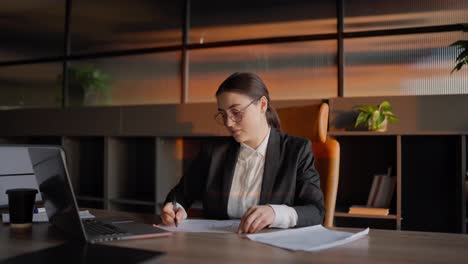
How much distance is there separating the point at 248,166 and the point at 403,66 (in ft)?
6.36

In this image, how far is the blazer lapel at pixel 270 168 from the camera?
5.24 feet

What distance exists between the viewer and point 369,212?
280 cm

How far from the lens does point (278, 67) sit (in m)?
3.46

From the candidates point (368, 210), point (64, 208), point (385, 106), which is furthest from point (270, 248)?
point (385, 106)

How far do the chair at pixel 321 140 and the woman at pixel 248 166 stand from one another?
0.55ft

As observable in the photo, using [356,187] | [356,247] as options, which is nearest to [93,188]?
[356,187]

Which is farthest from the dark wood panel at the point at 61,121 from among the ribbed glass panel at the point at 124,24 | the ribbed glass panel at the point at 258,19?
the ribbed glass panel at the point at 258,19

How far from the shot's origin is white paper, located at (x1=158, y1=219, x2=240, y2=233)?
1.26m

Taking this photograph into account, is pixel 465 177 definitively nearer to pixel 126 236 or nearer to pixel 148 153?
pixel 126 236

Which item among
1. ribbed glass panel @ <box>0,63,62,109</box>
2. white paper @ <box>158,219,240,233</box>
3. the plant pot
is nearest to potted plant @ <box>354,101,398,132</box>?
the plant pot

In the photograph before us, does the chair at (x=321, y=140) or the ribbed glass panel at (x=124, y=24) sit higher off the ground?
the ribbed glass panel at (x=124, y=24)

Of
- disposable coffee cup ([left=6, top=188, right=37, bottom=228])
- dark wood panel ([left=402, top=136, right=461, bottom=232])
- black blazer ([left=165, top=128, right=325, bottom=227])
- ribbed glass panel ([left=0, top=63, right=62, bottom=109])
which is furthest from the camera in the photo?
ribbed glass panel ([left=0, top=63, right=62, bottom=109])

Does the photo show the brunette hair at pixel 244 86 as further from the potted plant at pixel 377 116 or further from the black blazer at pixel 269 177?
the potted plant at pixel 377 116

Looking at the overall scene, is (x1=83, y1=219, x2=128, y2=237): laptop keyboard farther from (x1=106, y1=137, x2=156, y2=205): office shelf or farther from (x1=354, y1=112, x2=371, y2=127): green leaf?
(x1=106, y1=137, x2=156, y2=205): office shelf
